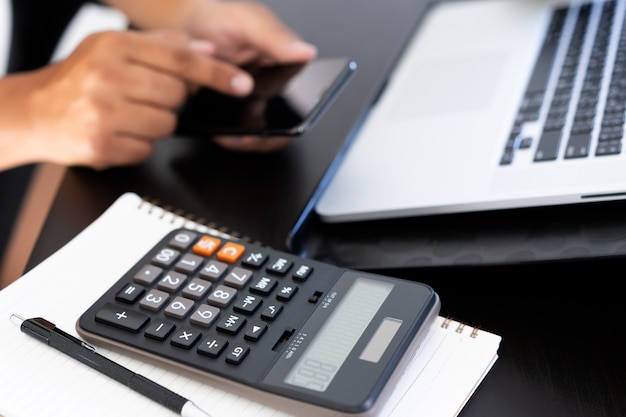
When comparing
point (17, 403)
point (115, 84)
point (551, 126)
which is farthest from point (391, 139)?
point (17, 403)

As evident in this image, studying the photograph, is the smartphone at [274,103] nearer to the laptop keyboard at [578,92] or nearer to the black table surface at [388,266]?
the black table surface at [388,266]

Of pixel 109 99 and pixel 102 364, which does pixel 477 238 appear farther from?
pixel 109 99

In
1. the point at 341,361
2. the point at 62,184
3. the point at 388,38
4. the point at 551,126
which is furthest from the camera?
the point at 388,38

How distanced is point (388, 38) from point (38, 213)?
1.34ft

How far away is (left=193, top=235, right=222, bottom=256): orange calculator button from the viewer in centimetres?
47

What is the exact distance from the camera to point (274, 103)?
63 centimetres

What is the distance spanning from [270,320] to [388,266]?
10cm

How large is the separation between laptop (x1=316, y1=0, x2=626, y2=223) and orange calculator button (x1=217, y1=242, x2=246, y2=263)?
0.28ft

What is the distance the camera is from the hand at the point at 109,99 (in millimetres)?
637

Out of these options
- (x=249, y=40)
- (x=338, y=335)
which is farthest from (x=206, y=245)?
(x=249, y=40)

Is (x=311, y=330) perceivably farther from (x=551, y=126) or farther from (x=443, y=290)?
(x=551, y=126)

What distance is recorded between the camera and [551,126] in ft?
1.77

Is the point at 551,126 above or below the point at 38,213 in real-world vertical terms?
above

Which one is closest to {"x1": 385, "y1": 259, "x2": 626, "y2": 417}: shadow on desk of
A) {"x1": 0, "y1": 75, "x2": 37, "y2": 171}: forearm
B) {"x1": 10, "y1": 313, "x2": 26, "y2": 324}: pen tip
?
{"x1": 10, "y1": 313, "x2": 26, "y2": 324}: pen tip
